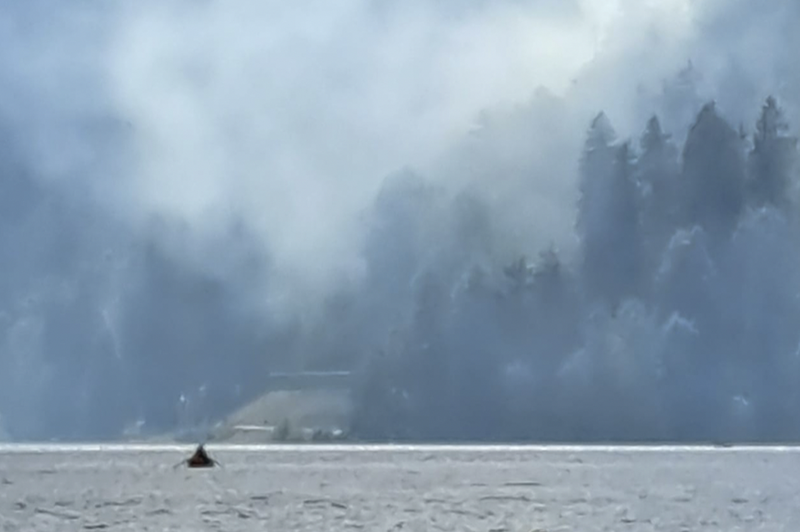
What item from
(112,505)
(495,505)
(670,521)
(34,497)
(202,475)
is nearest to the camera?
(670,521)

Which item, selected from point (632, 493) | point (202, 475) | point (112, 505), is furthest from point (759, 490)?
point (202, 475)

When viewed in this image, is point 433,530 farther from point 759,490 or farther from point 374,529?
point 759,490

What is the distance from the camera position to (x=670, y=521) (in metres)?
71.1

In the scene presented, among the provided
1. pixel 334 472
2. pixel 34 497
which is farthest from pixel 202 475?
pixel 34 497

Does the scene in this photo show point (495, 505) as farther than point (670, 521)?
Yes

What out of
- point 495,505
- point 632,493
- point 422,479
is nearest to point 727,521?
point 495,505

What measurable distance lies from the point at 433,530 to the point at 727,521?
14.5m

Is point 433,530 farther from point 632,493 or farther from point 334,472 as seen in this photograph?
point 334,472

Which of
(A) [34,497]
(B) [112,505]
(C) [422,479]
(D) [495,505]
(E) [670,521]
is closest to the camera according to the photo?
(E) [670,521]

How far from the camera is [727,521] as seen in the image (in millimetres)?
72188

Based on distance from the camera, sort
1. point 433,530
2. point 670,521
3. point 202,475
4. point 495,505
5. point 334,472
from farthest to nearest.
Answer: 1. point 334,472
2. point 202,475
3. point 495,505
4. point 670,521
5. point 433,530

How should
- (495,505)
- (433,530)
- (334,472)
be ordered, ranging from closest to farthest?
(433,530), (495,505), (334,472)

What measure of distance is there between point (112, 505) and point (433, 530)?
1090 inches

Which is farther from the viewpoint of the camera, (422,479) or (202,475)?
(202,475)
